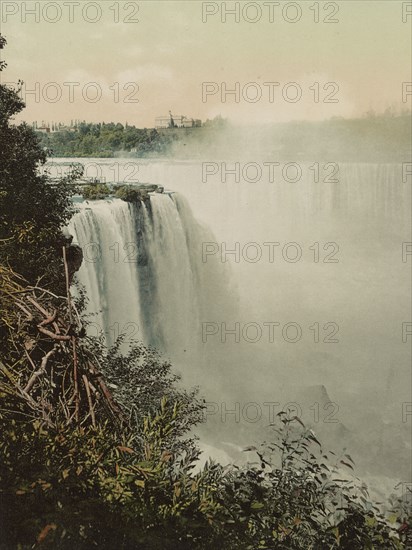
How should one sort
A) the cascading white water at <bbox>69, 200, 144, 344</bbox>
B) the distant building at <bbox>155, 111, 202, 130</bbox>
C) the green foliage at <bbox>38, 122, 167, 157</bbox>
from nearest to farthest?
the cascading white water at <bbox>69, 200, 144, 344</bbox> → the green foliage at <bbox>38, 122, 167, 157</bbox> → the distant building at <bbox>155, 111, 202, 130</bbox>

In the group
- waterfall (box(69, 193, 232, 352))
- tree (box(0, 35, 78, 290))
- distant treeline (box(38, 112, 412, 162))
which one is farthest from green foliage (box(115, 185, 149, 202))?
tree (box(0, 35, 78, 290))

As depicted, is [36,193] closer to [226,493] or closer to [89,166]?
[226,493]

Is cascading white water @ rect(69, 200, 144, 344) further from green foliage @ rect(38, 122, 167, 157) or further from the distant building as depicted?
the distant building

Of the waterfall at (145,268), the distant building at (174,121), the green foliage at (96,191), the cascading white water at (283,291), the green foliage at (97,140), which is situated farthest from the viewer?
the cascading white water at (283,291)

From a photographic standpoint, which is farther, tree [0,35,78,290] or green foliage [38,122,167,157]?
green foliage [38,122,167,157]

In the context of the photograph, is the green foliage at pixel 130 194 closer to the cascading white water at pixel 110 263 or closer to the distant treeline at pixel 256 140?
the cascading white water at pixel 110 263

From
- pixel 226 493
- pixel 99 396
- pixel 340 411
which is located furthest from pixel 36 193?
pixel 340 411

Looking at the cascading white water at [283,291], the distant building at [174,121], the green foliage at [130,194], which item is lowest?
the cascading white water at [283,291]

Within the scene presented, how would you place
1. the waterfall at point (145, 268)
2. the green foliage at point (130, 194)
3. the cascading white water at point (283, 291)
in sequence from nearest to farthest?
the waterfall at point (145, 268) < the green foliage at point (130, 194) < the cascading white water at point (283, 291)

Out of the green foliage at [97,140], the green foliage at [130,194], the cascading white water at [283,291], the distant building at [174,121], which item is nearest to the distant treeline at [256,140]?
the green foliage at [97,140]
